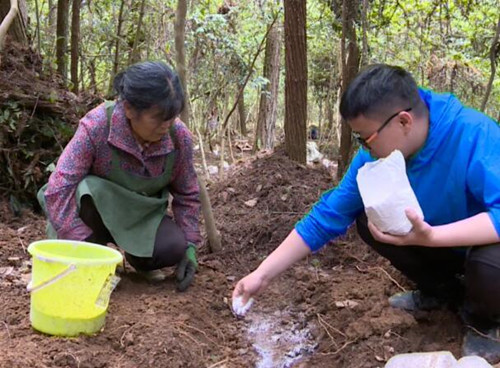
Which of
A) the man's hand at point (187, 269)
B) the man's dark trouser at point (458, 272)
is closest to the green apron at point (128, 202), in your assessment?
the man's hand at point (187, 269)

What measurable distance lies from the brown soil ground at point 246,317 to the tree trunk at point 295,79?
2.82ft

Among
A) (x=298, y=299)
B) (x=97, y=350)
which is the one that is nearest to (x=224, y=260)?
(x=298, y=299)

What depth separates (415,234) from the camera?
5.71 feet

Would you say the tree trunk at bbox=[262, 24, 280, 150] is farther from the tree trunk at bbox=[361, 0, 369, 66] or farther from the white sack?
the white sack

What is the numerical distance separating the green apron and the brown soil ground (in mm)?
268

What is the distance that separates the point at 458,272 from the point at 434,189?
0.52 meters

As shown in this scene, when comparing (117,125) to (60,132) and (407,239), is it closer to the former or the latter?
(407,239)

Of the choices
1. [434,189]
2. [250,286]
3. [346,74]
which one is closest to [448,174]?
[434,189]

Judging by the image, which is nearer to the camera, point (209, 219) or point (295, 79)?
point (209, 219)

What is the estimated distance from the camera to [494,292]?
76.1 inches

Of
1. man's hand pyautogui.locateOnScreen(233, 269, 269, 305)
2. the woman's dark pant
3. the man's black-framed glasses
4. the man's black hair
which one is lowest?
the woman's dark pant

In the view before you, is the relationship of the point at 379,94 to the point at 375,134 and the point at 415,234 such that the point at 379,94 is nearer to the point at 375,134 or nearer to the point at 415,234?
the point at 375,134

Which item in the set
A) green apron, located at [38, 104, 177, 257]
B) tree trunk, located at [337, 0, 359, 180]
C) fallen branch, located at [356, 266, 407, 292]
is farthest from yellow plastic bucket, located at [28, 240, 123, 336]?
tree trunk, located at [337, 0, 359, 180]

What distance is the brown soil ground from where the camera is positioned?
2.21 meters
